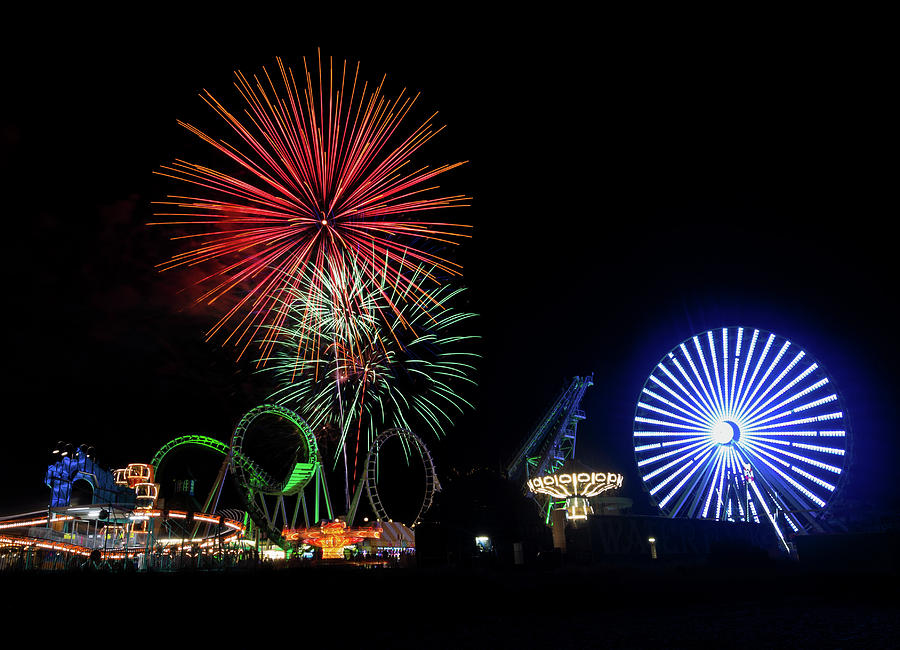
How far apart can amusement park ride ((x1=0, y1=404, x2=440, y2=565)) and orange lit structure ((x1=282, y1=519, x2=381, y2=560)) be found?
0.26ft

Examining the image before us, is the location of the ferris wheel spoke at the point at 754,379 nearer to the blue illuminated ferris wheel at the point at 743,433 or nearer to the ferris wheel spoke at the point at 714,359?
the blue illuminated ferris wheel at the point at 743,433

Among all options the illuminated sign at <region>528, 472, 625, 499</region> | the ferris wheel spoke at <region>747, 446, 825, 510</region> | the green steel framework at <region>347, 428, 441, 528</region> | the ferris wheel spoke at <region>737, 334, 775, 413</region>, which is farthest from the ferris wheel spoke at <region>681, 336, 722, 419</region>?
the green steel framework at <region>347, 428, 441, 528</region>

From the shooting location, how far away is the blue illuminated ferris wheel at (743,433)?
47.2 meters

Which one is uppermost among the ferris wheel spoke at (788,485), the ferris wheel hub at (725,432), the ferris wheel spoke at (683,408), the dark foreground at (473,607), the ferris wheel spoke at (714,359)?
the ferris wheel spoke at (714,359)

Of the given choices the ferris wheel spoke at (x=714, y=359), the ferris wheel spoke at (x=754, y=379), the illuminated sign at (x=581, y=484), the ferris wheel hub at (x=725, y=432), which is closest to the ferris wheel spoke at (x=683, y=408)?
the ferris wheel hub at (x=725, y=432)

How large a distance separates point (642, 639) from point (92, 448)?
40985 millimetres

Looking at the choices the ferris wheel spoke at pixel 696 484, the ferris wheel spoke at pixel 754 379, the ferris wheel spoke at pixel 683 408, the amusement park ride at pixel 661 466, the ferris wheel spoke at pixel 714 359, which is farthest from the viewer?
the ferris wheel spoke at pixel 714 359

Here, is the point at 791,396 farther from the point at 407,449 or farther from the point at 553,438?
the point at 407,449

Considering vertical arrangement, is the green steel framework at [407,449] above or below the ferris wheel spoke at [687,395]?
below

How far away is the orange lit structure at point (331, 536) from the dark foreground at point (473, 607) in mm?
30096

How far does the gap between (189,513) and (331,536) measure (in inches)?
628

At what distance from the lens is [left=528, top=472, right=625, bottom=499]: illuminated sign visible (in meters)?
44.7

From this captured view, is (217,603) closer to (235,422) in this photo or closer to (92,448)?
(235,422)

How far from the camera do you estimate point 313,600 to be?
17234 millimetres
